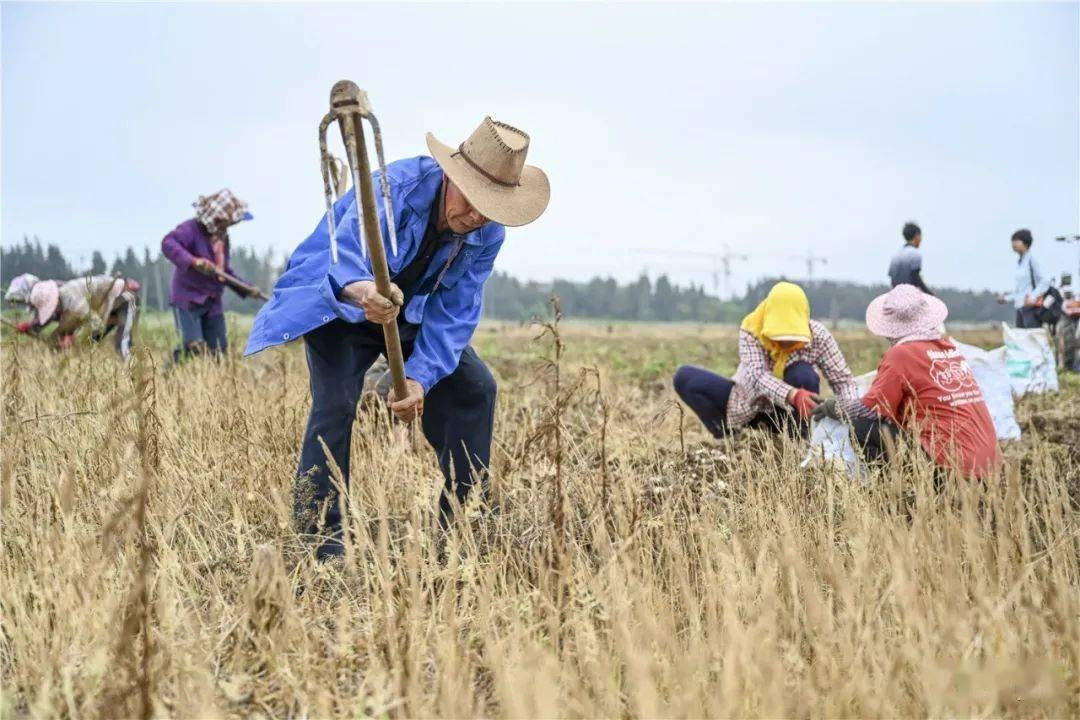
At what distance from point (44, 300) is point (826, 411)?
584 cm

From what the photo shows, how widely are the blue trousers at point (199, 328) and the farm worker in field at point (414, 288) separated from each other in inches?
138

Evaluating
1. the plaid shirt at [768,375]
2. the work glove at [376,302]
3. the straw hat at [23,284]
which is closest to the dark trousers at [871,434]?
the plaid shirt at [768,375]

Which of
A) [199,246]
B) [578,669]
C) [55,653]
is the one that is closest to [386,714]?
[578,669]

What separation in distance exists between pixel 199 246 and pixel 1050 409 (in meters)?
5.79

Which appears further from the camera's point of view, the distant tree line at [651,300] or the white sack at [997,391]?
the distant tree line at [651,300]

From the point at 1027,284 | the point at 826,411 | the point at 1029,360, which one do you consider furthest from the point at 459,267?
the point at 1027,284

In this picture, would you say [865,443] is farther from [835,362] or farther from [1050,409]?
[1050,409]

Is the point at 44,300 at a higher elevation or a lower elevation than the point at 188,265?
lower

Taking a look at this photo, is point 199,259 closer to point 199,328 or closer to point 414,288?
point 199,328

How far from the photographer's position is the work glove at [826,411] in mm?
3434

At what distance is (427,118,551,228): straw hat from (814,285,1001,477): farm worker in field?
1.57 meters

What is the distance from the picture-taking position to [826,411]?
348 cm

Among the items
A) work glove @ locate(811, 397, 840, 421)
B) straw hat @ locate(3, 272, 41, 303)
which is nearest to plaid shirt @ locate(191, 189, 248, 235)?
straw hat @ locate(3, 272, 41, 303)

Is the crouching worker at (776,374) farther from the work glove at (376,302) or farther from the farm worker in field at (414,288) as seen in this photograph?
the work glove at (376,302)
